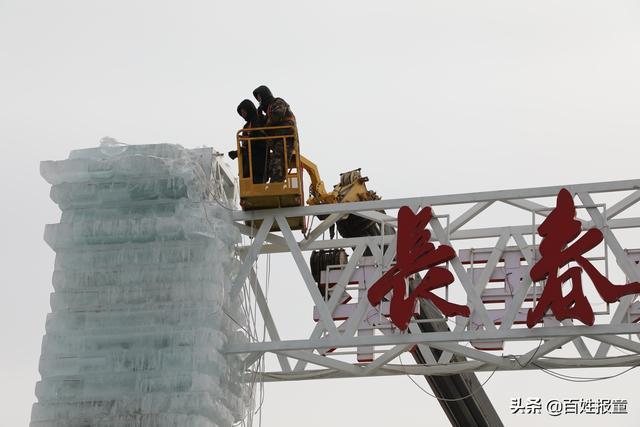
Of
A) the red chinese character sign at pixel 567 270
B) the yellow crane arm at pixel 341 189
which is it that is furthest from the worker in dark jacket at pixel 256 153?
the red chinese character sign at pixel 567 270

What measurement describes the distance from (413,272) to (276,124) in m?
3.83

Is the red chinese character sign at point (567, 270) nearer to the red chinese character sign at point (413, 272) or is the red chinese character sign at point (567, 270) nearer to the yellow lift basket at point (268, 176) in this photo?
the red chinese character sign at point (413, 272)

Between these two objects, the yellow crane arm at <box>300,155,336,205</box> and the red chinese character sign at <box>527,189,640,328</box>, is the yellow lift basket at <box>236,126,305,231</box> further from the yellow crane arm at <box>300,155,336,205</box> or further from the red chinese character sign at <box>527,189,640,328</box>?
the red chinese character sign at <box>527,189,640,328</box>

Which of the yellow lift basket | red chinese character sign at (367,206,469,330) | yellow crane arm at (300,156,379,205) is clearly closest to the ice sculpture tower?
the yellow lift basket

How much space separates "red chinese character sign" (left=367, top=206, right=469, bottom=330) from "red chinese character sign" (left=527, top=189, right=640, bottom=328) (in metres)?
1.37

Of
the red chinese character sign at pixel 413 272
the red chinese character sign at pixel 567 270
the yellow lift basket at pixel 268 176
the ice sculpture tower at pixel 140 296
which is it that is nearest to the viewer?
the red chinese character sign at pixel 567 270

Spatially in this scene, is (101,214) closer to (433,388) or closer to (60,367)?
(60,367)

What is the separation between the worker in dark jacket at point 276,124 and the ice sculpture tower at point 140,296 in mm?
1096

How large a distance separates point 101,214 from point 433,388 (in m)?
7.84

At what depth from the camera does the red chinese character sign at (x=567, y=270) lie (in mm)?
23250

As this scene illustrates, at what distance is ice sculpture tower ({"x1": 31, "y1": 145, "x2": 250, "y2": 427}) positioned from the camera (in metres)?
23.9

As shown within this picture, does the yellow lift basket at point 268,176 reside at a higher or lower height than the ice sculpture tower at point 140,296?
higher

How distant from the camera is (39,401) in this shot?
951 inches

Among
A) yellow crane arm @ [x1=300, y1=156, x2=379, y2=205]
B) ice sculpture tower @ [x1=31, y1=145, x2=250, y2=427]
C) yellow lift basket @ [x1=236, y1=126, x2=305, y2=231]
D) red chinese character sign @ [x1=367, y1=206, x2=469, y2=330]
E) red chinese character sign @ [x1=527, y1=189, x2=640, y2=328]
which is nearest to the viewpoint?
red chinese character sign @ [x1=527, y1=189, x2=640, y2=328]
